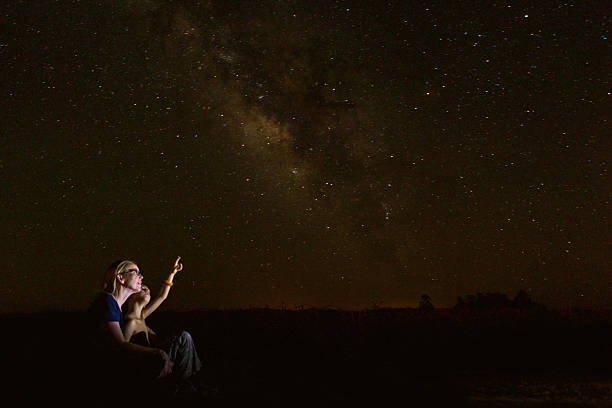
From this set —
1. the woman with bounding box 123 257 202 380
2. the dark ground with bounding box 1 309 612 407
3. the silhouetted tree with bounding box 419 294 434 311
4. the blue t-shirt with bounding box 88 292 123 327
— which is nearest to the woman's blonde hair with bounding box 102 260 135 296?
the blue t-shirt with bounding box 88 292 123 327

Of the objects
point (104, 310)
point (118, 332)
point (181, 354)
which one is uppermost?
point (104, 310)

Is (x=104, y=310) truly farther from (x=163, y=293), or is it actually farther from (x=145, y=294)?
(x=163, y=293)

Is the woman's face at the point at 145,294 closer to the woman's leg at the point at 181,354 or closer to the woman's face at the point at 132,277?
the woman's leg at the point at 181,354

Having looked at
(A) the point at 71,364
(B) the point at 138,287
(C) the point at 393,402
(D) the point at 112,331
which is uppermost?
(B) the point at 138,287

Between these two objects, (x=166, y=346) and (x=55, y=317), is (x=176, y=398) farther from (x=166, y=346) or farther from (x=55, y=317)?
(x=55, y=317)

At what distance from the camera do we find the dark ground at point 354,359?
14.8 ft

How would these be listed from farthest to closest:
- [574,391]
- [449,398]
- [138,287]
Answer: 1. [574,391]
2. [449,398]
3. [138,287]

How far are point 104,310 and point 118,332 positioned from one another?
0.55 feet

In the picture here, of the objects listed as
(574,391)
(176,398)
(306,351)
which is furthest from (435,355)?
(176,398)

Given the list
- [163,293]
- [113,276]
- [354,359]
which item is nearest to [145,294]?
[163,293]

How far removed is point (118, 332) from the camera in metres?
3.20

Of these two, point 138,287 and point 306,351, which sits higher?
point 138,287

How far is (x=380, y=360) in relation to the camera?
862 centimetres

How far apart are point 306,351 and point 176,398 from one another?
5.42m
